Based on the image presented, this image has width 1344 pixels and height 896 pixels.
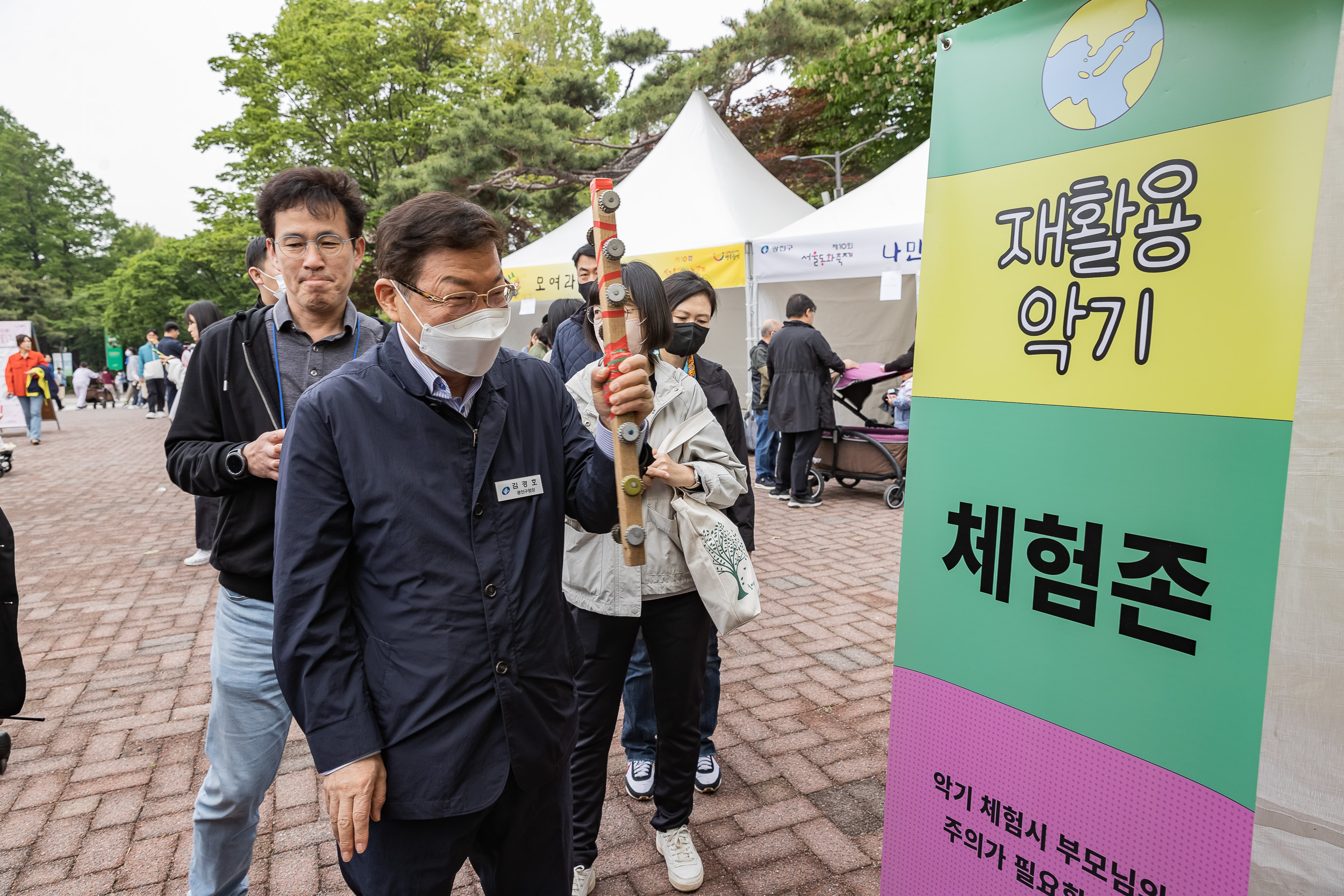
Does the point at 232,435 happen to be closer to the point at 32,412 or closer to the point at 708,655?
the point at 708,655

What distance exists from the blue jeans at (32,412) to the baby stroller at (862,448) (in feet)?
47.9

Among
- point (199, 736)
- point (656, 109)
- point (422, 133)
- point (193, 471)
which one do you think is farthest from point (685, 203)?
point (422, 133)

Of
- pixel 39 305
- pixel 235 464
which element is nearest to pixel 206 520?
pixel 235 464

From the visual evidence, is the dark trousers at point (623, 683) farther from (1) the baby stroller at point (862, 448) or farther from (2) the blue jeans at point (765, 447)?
(2) the blue jeans at point (765, 447)

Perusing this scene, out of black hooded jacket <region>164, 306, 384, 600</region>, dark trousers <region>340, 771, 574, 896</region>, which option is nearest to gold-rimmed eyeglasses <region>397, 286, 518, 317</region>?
black hooded jacket <region>164, 306, 384, 600</region>

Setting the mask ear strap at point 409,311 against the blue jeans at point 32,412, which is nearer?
the mask ear strap at point 409,311

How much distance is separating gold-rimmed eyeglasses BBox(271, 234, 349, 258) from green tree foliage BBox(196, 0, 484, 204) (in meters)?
21.3

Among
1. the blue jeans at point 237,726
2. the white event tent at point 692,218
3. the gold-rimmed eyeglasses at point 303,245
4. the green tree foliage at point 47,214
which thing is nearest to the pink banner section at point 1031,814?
the blue jeans at point 237,726

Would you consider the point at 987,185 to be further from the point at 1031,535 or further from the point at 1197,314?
the point at 1031,535

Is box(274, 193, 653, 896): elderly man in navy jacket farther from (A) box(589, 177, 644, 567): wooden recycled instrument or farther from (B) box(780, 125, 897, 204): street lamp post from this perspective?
(B) box(780, 125, 897, 204): street lamp post

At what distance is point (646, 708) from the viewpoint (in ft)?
9.62

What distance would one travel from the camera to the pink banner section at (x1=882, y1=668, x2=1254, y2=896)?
1.50 metres

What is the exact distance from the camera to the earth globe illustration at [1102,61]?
59.6 inches

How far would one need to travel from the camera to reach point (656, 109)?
1609 centimetres
